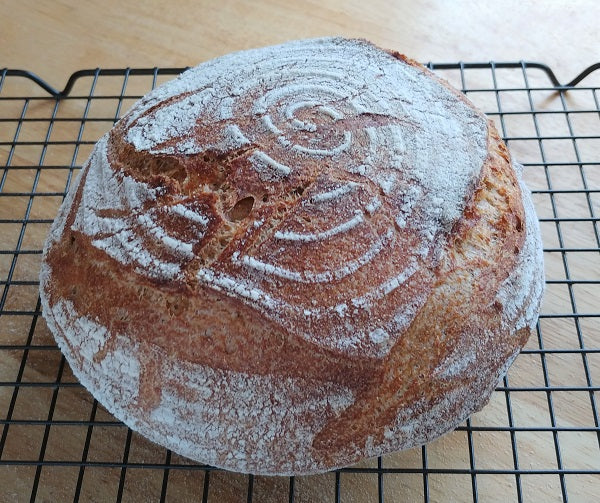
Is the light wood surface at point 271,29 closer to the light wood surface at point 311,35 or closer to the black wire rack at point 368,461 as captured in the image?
the light wood surface at point 311,35

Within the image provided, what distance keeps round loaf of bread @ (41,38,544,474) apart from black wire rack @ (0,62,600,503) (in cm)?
22

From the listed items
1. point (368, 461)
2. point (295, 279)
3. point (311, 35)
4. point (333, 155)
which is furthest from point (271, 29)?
point (368, 461)

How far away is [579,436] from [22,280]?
1.46 meters

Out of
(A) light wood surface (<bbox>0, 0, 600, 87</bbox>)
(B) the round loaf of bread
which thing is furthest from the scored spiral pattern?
(A) light wood surface (<bbox>0, 0, 600, 87</bbox>)

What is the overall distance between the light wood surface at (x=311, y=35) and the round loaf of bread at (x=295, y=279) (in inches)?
10.6

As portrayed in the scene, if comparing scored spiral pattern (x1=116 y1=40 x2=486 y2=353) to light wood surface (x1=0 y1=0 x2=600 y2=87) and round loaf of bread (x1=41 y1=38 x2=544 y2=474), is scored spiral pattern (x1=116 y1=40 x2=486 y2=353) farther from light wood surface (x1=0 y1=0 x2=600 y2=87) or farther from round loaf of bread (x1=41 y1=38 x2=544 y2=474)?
light wood surface (x1=0 y1=0 x2=600 y2=87)

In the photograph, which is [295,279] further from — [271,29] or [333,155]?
[271,29]

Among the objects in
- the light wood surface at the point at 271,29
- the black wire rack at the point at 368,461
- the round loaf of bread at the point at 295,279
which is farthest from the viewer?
the light wood surface at the point at 271,29

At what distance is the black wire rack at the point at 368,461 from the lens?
1.30 metres

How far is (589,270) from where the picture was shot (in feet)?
5.33

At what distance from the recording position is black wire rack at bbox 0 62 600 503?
1303 mm

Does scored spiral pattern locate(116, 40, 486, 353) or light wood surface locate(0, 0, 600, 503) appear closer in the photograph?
scored spiral pattern locate(116, 40, 486, 353)

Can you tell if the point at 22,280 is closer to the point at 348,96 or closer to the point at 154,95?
the point at 154,95

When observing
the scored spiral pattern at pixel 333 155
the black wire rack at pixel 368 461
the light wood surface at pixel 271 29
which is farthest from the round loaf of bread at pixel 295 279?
the light wood surface at pixel 271 29
